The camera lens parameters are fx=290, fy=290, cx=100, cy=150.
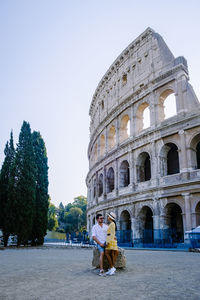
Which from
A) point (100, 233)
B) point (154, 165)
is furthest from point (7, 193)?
point (100, 233)

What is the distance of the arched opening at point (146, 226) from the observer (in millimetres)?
19328

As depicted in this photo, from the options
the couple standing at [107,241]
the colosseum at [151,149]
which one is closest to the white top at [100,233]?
the couple standing at [107,241]

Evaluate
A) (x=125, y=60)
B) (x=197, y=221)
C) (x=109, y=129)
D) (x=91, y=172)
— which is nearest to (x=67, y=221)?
→ (x=91, y=172)

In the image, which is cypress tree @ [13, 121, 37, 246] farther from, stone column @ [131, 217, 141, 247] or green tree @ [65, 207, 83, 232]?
green tree @ [65, 207, 83, 232]

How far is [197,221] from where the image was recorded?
16859 millimetres

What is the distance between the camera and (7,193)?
2239 centimetres

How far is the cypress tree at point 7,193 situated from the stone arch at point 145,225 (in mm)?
9215

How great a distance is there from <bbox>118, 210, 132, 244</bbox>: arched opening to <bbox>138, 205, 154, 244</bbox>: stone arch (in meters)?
0.98

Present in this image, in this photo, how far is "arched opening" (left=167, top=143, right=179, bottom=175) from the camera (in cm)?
2039

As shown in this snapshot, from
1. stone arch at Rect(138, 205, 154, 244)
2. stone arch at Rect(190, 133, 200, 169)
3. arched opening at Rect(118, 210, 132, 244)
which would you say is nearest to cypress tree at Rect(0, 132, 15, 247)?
arched opening at Rect(118, 210, 132, 244)

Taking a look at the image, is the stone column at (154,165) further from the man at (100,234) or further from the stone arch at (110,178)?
the man at (100,234)

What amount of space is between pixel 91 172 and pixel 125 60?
12.3 m

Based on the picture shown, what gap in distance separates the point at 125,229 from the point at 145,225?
6.67 feet

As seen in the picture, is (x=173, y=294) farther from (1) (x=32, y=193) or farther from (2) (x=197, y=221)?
(1) (x=32, y=193)
